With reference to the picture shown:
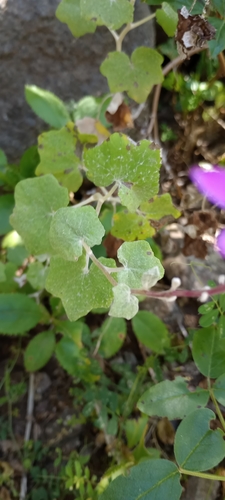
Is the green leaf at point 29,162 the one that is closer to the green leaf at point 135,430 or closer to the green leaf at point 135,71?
the green leaf at point 135,71

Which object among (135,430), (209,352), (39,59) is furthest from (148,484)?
(39,59)

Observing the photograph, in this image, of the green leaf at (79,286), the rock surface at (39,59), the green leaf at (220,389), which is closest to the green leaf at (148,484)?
the green leaf at (220,389)

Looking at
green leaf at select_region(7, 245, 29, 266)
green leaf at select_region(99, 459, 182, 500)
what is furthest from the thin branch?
green leaf at select_region(99, 459, 182, 500)

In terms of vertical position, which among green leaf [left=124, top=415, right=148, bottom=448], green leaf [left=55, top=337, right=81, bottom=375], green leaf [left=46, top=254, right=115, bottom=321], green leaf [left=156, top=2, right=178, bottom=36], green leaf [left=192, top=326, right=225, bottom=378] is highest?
green leaf [left=156, top=2, right=178, bottom=36]

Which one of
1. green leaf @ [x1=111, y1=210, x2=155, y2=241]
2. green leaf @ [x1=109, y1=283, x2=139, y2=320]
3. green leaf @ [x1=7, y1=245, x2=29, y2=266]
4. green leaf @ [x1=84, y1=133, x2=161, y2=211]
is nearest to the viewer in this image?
green leaf @ [x1=109, y1=283, x2=139, y2=320]

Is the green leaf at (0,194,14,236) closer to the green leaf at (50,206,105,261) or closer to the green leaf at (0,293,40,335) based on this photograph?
the green leaf at (0,293,40,335)

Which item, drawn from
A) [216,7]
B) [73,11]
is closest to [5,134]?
[73,11]

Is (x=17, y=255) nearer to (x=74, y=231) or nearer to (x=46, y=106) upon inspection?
(x=46, y=106)
